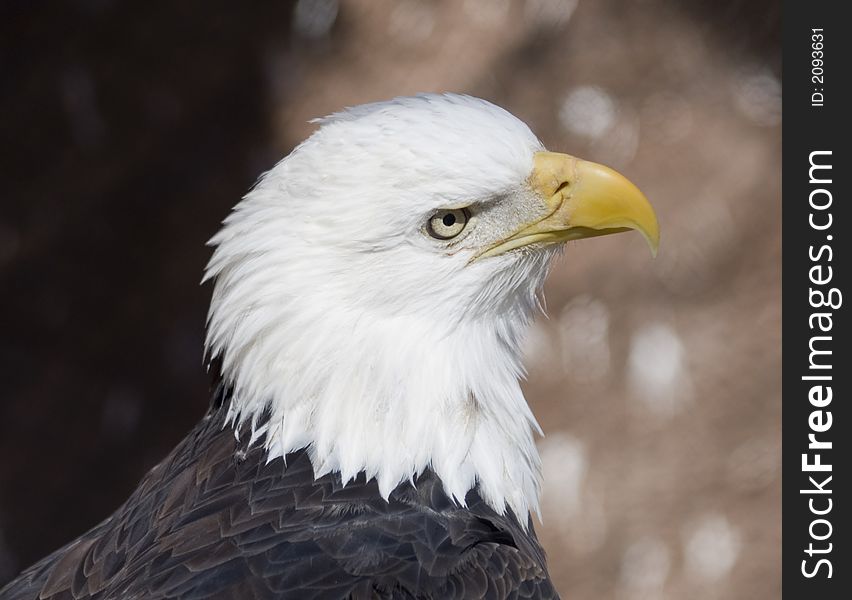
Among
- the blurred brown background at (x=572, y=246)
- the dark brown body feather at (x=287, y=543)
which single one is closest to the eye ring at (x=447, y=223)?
the dark brown body feather at (x=287, y=543)

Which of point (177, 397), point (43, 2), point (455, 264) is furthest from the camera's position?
point (177, 397)

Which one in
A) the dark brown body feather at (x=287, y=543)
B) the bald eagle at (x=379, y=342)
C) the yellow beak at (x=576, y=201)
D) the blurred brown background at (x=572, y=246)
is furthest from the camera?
the blurred brown background at (x=572, y=246)

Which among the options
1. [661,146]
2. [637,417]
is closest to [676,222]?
[661,146]

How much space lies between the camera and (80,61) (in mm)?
4199

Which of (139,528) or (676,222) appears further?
(676,222)

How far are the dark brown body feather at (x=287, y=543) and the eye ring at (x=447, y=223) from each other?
534 mm

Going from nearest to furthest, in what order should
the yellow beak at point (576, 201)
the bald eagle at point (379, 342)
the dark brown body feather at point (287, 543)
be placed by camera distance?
the dark brown body feather at point (287, 543), the bald eagle at point (379, 342), the yellow beak at point (576, 201)

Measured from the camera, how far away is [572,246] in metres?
4.26

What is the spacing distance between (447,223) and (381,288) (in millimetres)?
201

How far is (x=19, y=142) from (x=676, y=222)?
2.53 m

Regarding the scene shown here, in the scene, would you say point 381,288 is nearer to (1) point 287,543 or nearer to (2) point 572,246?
(1) point 287,543

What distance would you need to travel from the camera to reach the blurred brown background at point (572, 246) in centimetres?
417

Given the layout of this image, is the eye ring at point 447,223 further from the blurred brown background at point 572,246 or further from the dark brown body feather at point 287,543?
the blurred brown background at point 572,246

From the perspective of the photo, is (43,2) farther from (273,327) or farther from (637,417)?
(637,417)
